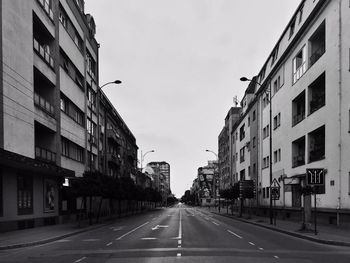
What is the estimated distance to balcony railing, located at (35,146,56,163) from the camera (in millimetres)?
32156

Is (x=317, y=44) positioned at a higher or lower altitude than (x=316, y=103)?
higher

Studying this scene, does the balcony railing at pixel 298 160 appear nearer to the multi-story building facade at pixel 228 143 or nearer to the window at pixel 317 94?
the window at pixel 317 94

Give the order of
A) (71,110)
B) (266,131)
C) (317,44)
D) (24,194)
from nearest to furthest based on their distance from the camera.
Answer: (24,194), (317,44), (71,110), (266,131)

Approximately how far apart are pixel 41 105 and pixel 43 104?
0.54 m

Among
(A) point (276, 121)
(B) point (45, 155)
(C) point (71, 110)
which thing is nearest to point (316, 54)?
(A) point (276, 121)

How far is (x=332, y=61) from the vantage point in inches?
1162

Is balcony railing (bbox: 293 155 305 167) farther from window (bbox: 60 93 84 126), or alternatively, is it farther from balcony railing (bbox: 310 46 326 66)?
window (bbox: 60 93 84 126)

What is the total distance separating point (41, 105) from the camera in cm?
3278

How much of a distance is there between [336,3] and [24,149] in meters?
21.5

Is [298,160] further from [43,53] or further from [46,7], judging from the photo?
[46,7]

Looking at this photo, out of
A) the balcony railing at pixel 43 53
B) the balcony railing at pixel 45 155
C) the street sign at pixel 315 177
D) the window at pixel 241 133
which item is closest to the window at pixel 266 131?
the window at pixel 241 133

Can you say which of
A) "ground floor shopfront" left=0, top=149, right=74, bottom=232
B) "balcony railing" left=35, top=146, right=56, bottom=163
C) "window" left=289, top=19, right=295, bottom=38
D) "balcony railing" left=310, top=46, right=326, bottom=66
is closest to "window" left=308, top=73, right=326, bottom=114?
"balcony railing" left=310, top=46, right=326, bottom=66

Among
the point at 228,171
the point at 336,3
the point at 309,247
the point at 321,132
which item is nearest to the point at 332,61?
the point at 336,3

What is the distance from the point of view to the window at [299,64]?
122 ft
